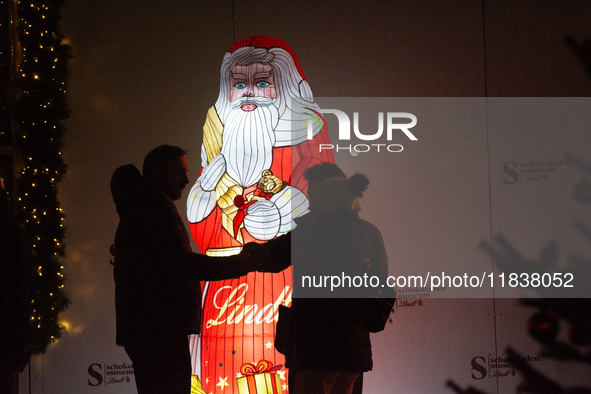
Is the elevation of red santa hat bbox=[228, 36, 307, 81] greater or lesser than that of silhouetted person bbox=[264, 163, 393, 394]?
greater

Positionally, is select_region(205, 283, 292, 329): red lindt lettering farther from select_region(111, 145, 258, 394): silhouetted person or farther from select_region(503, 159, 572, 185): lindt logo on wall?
select_region(503, 159, 572, 185): lindt logo on wall

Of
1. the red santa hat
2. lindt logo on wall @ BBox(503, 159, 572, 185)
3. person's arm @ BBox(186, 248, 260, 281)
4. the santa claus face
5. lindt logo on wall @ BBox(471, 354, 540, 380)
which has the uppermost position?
the red santa hat

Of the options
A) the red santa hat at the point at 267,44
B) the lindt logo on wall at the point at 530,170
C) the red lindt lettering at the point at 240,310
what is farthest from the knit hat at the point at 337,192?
the lindt logo on wall at the point at 530,170

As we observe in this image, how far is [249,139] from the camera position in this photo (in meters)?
2.32

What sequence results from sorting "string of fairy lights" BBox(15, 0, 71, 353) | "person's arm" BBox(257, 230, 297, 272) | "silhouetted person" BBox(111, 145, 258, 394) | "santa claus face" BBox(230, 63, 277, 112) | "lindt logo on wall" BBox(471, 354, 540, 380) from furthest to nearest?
1. "lindt logo on wall" BBox(471, 354, 540, 380)
2. "string of fairy lights" BBox(15, 0, 71, 353)
3. "santa claus face" BBox(230, 63, 277, 112)
4. "person's arm" BBox(257, 230, 297, 272)
5. "silhouetted person" BBox(111, 145, 258, 394)

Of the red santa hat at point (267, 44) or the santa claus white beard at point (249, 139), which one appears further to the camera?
the red santa hat at point (267, 44)

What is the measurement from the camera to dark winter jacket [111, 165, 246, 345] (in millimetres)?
1731

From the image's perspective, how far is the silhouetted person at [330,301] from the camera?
70.3 inches

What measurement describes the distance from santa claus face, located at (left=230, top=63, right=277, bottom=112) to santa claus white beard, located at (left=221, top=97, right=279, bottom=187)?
0.07 ft

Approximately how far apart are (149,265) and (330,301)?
28.4 inches

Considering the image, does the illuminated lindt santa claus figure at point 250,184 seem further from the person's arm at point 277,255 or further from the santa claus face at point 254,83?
the person's arm at point 277,255

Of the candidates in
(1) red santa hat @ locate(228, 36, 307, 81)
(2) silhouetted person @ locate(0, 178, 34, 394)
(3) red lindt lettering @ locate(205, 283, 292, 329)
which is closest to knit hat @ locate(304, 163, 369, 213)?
(3) red lindt lettering @ locate(205, 283, 292, 329)

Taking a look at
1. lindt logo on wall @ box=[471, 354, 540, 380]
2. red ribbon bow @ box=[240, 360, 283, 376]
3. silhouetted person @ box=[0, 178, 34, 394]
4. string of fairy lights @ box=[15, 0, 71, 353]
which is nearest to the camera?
silhouetted person @ box=[0, 178, 34, 394]

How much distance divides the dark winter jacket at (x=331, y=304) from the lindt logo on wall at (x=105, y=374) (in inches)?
52.2
